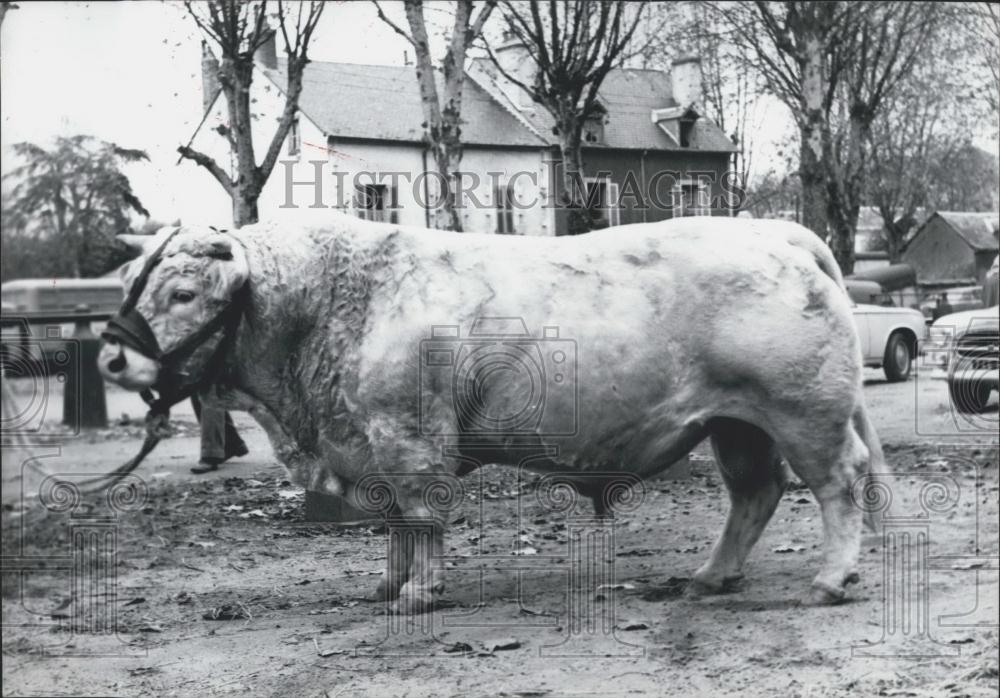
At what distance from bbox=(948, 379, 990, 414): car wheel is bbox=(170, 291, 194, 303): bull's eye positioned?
554cm

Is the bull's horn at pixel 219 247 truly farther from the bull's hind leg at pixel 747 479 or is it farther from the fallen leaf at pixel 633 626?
the bull's hind leg at pixel 747 479

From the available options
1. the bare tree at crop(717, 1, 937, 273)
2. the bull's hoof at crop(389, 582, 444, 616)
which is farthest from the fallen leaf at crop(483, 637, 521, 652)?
the bare tree at crop(717, 1, 937, 273)

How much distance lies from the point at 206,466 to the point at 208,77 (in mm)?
2719

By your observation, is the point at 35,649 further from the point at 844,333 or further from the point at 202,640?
the point at 844,333

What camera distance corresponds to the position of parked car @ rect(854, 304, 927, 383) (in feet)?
45.0

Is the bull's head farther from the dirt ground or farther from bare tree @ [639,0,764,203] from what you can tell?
bare tree @ [639,0,764,203]

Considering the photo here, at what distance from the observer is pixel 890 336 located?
47.1 feet

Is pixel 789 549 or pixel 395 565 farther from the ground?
pixel 395 565

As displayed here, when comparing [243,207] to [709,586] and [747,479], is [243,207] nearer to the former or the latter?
[747,479]

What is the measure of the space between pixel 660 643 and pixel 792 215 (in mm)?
11794

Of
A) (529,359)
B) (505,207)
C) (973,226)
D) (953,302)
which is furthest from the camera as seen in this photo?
(973,226)

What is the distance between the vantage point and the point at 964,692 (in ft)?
13.3

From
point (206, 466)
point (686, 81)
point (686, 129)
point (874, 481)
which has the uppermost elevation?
point (686, 81)

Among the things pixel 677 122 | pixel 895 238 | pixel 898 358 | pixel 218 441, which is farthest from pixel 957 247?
pixel 218 441
